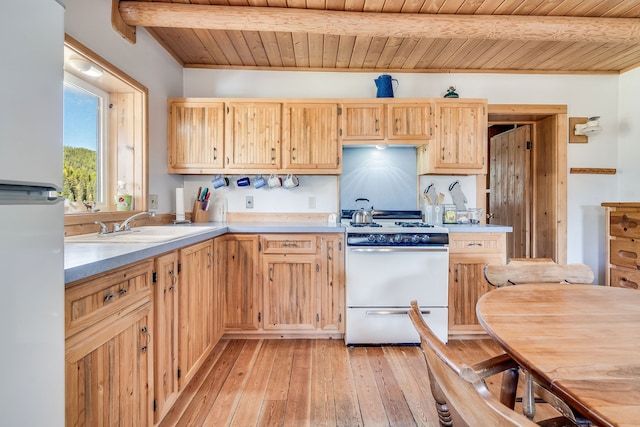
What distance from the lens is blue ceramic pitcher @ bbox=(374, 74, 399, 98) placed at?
9.52 feet

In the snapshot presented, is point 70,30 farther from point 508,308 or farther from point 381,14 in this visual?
point 508,308

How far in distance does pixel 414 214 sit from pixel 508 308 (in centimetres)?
204

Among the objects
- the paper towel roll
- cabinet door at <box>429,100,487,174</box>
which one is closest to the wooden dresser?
cabinet door at <box>429,100,487,174</box>

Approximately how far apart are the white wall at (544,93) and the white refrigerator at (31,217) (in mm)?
2519

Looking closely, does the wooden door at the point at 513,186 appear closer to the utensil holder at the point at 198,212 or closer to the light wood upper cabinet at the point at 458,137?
the light wood upper cabinet at the point at 458,137

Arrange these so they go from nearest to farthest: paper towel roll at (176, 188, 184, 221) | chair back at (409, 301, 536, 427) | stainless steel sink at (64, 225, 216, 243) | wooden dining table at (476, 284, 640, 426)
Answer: chair back at (409, 301, 536, 427) → wooden dining table at (476, 284, 640, 426) → stainless steel sink at (64, 225, 216, 243) → paper towel roll at (176, 188, 184, 221)

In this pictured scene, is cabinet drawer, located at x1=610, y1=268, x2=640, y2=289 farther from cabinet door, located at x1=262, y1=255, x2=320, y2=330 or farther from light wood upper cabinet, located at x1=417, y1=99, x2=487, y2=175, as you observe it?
cabinet door, located at x1=262, y1=255, x2=320, y2=330

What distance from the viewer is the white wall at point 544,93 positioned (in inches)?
124

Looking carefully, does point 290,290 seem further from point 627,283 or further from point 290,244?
point 627,283

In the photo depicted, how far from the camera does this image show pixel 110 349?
3.57ft

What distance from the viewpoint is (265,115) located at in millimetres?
2770

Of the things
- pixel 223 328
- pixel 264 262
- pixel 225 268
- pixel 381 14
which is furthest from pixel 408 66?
pixel 223 328

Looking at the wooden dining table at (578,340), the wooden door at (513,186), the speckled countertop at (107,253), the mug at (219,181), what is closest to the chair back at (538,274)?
the wooden dining table at (578,340)

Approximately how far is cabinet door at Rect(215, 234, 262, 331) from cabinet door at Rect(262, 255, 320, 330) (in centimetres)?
8
